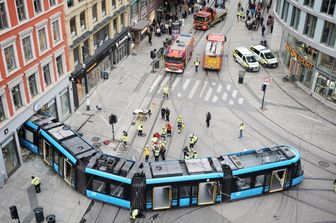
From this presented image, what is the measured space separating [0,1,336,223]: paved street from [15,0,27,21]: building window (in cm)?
1241

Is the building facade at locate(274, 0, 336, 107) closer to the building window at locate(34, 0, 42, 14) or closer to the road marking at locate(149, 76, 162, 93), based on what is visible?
the road marking at locate(149, 76, 162, 93)

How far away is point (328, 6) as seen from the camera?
4228cm

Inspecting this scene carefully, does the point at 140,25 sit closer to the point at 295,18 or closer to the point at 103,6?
the point at 103,6

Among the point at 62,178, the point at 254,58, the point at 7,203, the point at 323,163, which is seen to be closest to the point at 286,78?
the point at 254,58

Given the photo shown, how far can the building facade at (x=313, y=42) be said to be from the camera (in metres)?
43.0

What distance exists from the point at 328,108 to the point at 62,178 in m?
29.6

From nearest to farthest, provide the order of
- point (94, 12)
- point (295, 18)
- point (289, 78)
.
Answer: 1. point (94, 12)
2. point (295, 18)
3. point (289, 78)

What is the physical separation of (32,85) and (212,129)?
17852mm

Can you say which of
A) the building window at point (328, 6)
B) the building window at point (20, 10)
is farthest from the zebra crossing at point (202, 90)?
the building window at point (20, 10)

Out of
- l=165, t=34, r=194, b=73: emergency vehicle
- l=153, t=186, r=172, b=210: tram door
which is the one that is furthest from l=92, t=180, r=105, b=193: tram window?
l=165, t=34, r=194, b=73: emergency vehicle

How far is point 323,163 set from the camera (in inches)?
1449

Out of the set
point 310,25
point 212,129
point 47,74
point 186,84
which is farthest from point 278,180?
point 47,74

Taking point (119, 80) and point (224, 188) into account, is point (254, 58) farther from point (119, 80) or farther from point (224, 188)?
point (224, 188)

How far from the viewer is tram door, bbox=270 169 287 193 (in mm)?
31672
